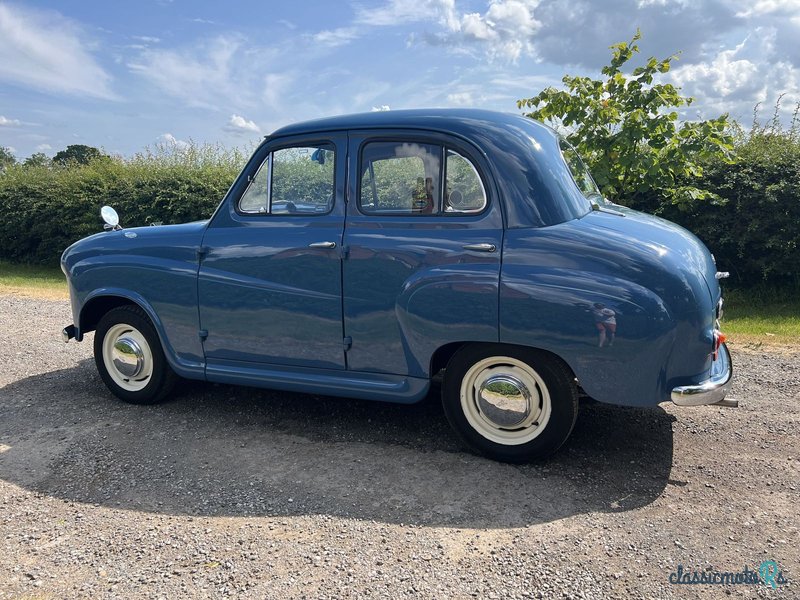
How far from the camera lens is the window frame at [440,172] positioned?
3.75m

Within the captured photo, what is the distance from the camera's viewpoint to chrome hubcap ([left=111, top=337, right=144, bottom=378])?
482cm

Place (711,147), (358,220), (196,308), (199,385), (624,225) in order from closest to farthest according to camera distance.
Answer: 1. (624,225)
2. (358,220)
3. (196,308)
4. (199,385)
5. (711,147)

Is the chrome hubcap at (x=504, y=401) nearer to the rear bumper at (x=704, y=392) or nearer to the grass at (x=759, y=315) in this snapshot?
the rear bumper at (x=704, y=392)

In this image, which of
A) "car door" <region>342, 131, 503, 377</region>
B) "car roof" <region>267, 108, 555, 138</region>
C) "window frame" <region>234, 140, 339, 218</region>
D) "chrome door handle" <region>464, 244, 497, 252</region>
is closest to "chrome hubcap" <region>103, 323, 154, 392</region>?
"window frame" <region>234, 140, 339, 218</region>

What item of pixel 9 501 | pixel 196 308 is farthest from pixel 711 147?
pixel 9 501

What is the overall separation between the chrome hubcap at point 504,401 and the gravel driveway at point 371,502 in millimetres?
306

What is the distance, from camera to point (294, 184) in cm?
430

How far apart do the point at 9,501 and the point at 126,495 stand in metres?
0.65

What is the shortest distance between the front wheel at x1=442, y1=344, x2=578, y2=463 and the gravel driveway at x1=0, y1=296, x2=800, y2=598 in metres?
0.16

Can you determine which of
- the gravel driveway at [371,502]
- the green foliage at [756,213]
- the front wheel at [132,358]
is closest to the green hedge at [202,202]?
the green foliage at [756,213]

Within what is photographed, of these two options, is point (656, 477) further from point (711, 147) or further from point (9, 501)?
point (711, 147)

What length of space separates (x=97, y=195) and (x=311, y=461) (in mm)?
11721

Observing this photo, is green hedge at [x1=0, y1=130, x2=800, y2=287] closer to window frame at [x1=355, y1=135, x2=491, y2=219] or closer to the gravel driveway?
the gravel driveway

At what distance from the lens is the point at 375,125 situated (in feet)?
13.2
